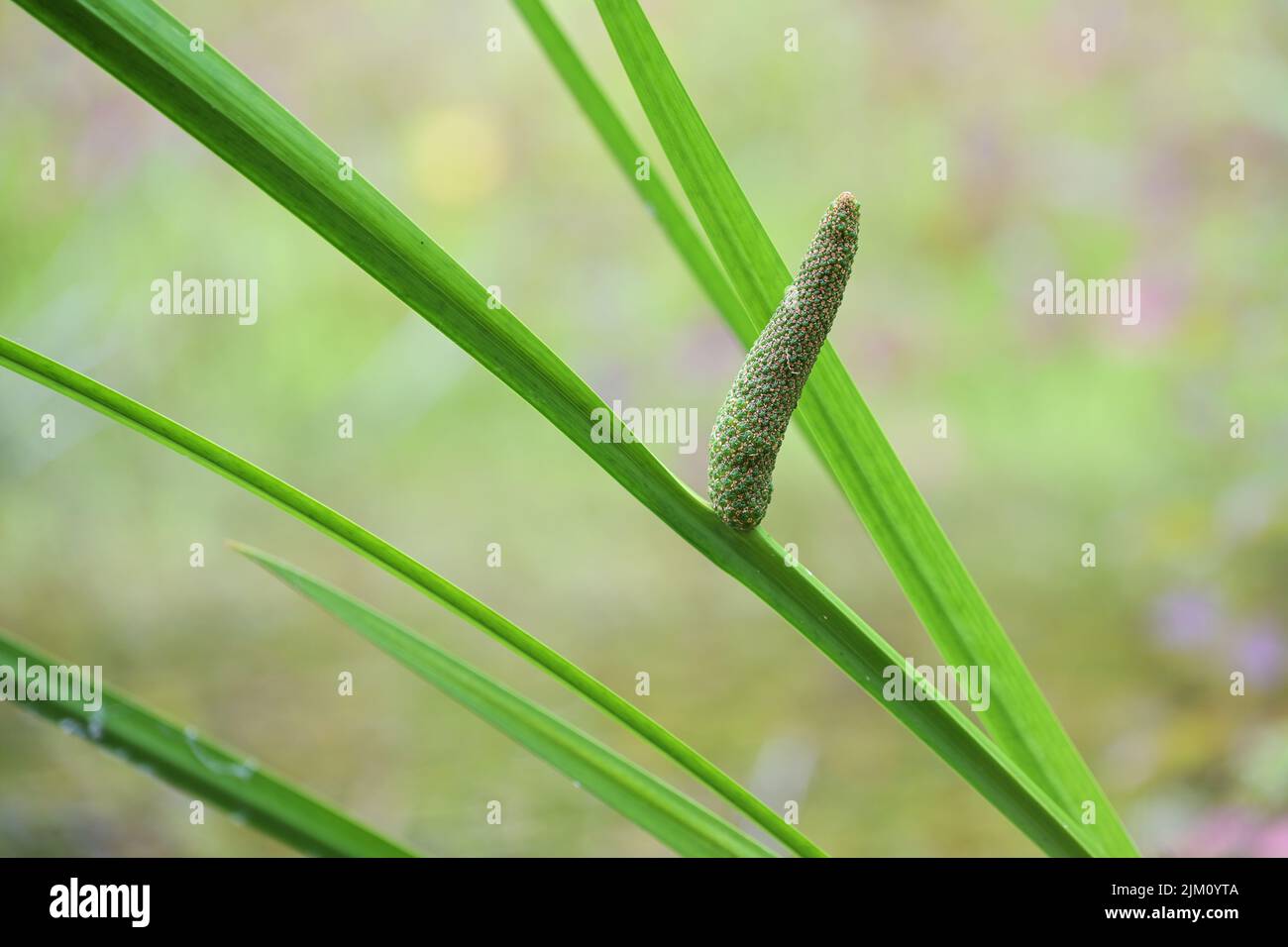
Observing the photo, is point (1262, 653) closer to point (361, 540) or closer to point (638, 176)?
point (638, 176)

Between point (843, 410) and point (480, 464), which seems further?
point (480, 464)

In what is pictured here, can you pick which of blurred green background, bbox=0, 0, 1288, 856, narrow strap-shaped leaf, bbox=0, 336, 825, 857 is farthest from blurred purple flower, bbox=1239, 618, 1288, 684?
narrow strap-shaped leaf, bbox=0, 336, 825, 857

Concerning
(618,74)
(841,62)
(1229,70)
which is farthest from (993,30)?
(618,74)

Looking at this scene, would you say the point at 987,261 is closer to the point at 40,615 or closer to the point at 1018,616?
the point at 1018,616

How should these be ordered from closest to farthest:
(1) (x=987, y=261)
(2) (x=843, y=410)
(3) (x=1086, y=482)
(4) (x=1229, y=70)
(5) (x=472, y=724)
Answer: (2) (x=843, y=410), (4) (x=1229, y=70), (5) (x=472, y=724), (1) (x=987, y=261), (3) (x=1086, y=482)

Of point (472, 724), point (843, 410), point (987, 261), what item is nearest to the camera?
point (843, 410)

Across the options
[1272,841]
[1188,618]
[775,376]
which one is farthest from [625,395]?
[775,376]

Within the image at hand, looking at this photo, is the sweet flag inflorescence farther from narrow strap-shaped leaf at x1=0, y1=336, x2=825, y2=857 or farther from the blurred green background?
the blurred green background
